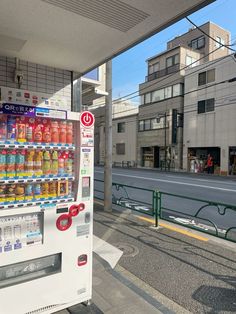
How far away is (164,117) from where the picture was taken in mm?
34094

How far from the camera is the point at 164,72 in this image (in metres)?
35.4

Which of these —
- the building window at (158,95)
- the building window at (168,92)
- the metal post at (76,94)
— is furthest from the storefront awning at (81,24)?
the building window at (158,95)

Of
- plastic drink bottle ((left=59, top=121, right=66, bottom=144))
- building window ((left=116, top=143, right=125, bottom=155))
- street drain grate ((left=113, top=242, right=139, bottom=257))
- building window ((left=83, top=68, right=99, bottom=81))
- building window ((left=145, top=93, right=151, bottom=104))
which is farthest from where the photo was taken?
building window ((left=116, top=143, right=125, bottom=155))

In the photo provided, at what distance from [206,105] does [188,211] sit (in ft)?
72.4

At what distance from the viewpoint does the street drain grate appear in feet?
17.0

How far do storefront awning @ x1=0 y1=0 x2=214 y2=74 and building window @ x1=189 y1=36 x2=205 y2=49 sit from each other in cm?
3741

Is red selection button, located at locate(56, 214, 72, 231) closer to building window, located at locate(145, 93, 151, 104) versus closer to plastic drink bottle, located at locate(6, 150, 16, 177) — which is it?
plastic drink bottle, located at locate(6, 150, 16, 177)

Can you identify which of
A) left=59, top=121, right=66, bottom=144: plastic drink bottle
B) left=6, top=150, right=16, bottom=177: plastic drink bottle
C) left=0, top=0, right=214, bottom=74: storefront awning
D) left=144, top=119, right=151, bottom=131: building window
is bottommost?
left=6, top=150, right=16, bottom=177: plastic drink bottle

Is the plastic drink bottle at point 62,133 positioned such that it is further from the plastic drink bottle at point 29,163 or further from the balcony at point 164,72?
the balcony at point 164,72

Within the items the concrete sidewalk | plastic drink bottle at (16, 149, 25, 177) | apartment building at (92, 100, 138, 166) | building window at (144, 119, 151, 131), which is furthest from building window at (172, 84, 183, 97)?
plastic drink bottle at (16, 149, 25, 177)

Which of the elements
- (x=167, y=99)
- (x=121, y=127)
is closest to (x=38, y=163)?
(x=167, y=99)

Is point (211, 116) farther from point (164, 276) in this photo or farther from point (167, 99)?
point (164, 276)

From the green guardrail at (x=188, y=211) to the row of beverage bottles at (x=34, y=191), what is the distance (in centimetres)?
331

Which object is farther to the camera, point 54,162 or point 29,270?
point 54,162
